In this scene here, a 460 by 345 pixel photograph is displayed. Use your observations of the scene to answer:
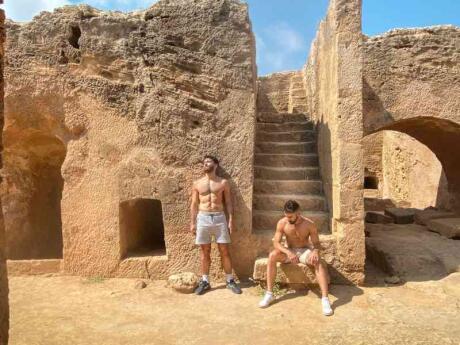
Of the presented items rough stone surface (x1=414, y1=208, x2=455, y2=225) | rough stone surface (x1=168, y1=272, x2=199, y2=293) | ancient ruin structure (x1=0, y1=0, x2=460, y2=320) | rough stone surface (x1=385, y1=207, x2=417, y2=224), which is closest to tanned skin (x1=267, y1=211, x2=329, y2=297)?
ancient ruin structure (x1=0, y1=0, x2=460, y2=320)

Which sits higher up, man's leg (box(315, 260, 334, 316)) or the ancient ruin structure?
the ancient ruin structure

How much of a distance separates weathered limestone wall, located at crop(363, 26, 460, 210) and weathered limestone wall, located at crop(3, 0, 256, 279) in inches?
92.7

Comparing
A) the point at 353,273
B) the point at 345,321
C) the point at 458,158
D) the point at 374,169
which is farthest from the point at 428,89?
the point at 374,169

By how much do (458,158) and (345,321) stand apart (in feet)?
18.1

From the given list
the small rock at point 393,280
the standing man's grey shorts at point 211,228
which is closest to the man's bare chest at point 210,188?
the standing man's grey shorts at point 211,228

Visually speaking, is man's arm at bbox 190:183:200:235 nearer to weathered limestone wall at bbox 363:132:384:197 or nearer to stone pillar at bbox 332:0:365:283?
stone pillar at bbox 332:0:365:283

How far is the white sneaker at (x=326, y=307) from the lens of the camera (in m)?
3.88

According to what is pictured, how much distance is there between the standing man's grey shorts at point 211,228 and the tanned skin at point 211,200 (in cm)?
6

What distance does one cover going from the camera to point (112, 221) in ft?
16.6

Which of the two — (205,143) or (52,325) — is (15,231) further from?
(205,143)

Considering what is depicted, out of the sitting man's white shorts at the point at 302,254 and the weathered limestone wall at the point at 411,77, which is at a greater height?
the weathered limestone wall at the point at 411,77

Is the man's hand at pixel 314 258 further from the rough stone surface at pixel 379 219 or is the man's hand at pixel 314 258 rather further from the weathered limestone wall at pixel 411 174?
the weathered limestone wall at pixel 411 174

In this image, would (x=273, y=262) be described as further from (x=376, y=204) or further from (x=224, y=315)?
(x=376, y=204)

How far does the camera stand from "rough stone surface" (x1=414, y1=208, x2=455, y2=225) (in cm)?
739
